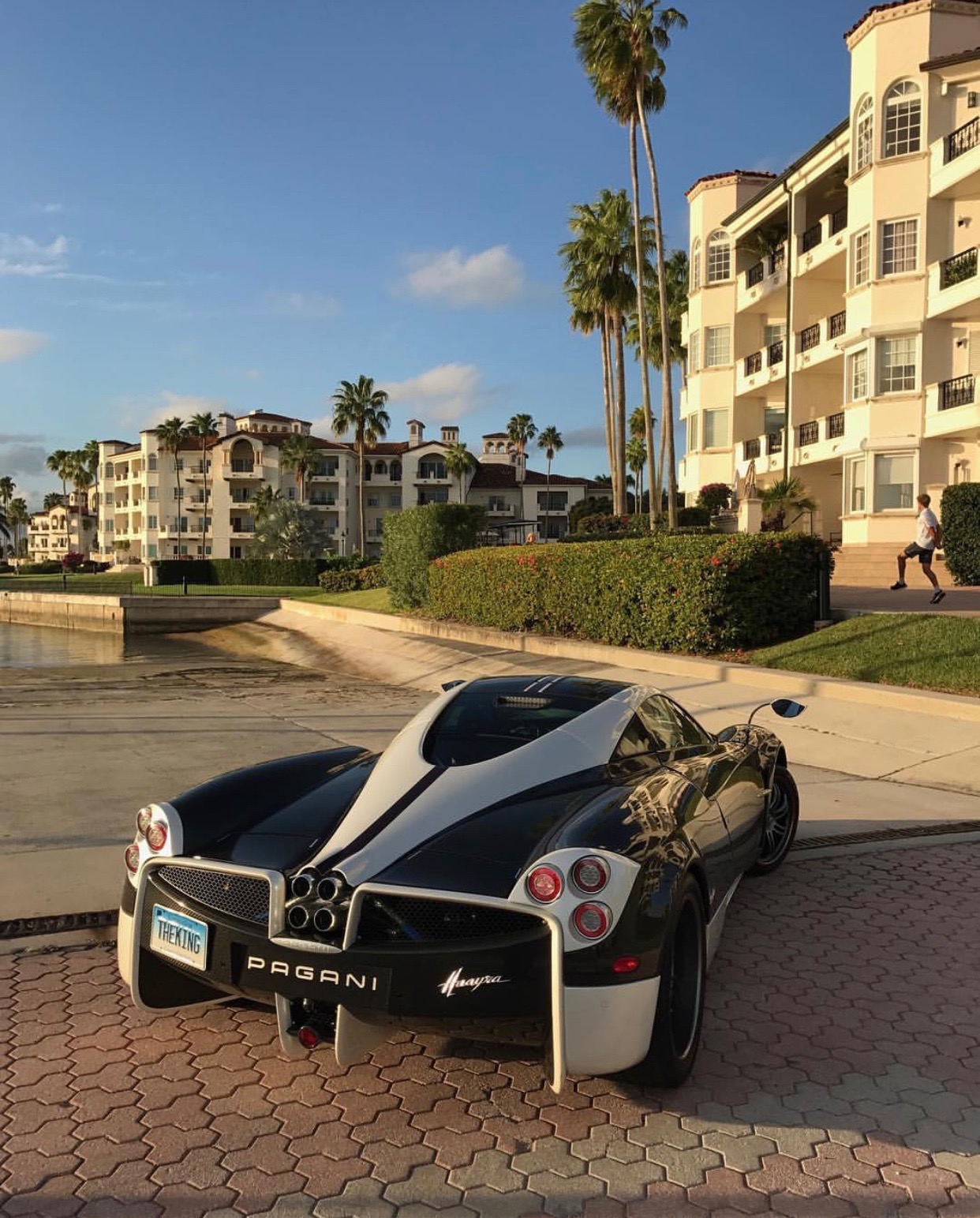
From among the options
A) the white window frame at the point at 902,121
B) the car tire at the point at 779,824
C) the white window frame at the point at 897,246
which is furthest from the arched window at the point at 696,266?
the car tire at the point at 779,824

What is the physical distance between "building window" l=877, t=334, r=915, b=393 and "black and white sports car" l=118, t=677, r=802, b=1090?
26.7 metres

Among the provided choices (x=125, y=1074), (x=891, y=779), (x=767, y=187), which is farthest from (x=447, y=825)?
(x=767, y=187)

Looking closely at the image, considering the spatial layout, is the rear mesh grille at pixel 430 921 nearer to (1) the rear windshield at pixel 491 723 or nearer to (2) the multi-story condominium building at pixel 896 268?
(1) the rear windshield at pixel 491 723

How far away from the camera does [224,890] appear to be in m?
3.37

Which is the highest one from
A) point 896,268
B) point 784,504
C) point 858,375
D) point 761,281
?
point 761,281

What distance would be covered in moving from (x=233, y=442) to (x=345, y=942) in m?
95.0

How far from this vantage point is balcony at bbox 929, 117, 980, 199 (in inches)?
993

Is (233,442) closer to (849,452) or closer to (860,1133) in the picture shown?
(849,452)

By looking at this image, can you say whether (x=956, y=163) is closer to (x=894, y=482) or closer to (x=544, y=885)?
(x=894, y=482)

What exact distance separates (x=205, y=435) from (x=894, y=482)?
79815mm

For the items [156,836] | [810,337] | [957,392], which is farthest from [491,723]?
[810,337]

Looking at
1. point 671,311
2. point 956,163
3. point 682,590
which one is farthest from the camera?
point 671,311

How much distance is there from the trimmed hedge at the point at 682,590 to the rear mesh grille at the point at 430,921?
11551mm

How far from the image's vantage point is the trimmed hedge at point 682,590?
1414 cm
